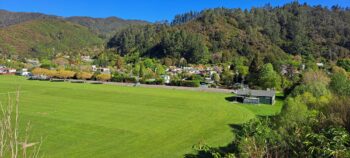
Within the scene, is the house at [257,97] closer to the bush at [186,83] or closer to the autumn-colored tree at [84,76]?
the bush at [186,83]

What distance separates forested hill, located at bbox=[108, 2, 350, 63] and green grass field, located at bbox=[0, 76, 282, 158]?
8452cm

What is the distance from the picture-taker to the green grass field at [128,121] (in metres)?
25.3

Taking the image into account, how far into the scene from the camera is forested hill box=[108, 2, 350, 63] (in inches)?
5586

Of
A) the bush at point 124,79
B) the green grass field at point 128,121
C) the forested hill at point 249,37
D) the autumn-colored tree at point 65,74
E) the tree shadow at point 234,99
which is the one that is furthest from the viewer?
the forested hill at point 249,37

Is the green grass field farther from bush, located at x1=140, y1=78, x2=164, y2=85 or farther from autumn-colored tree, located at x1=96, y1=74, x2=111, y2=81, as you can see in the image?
autumn-colored tree, located at x1=96, y1=74, x2=111, y2=81

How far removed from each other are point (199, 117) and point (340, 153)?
102 feet

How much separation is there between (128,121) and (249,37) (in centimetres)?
12442

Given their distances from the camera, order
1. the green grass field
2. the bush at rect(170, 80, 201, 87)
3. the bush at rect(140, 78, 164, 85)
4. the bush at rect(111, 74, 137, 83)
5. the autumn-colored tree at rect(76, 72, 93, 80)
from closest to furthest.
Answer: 1. the green grass field
2. the bush at rect(170, 80, 201, 87)
3. the bush at rect(140, 78, 164, 85)
4. the bush at rect(111, 74, 137, 83)
5. the autumn-colored tree at rect(76, 72, 93, 80)

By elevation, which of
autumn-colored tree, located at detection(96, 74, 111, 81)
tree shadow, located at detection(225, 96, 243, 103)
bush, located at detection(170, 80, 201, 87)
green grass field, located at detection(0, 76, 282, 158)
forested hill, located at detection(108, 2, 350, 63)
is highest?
forested hill, located at detection(108, 2, 350, 63)

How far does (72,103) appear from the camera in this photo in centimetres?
4647

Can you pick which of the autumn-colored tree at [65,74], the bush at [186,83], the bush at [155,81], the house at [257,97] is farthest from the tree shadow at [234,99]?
the autumn-colored tree at [65,74]

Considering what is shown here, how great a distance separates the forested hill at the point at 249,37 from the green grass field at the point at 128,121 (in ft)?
277

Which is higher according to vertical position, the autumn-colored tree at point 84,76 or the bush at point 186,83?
the autumn-colored tree at point 84,76

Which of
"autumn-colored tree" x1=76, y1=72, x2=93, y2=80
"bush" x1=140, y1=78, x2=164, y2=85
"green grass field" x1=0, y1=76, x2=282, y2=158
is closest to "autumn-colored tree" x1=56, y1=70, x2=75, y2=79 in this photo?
"autumn-colored tree" x1=76, y1=72, x2=93, y2=80
